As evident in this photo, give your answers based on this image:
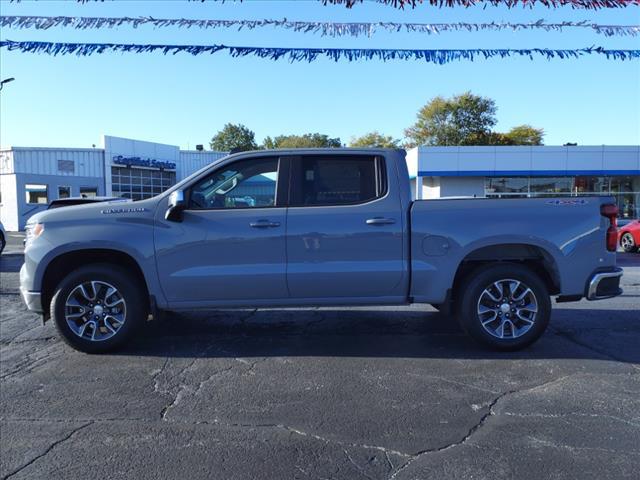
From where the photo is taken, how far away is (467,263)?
5.65 metres

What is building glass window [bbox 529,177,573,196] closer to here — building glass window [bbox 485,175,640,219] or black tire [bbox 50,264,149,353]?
building glass window [bbox 485,175,640,219]

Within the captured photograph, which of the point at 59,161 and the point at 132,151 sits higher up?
the point at 132,151

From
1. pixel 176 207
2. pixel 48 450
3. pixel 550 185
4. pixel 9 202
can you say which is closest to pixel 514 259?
pixel 176 207

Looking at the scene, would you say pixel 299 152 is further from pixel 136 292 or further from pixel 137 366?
pixel 137 366

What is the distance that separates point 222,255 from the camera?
209 inches

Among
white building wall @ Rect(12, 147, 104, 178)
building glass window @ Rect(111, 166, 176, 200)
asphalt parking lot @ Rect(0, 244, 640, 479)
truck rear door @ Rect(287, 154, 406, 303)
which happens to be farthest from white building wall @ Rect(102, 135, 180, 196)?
truck rear door @ Rect(287, 154, 406, 303)

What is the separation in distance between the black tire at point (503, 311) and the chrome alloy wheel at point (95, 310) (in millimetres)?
3478

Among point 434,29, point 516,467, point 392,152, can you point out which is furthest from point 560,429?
point 434,29

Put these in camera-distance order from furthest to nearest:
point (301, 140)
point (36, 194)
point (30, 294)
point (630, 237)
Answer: point (301, 140) → point (36, 194) → point (630, 237) → point (30, 294)

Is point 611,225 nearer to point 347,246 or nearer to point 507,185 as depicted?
point 347,246

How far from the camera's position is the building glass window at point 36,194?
32906 mm

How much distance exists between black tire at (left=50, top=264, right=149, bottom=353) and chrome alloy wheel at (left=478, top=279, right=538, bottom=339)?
136 inches

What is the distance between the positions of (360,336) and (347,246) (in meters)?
1.30

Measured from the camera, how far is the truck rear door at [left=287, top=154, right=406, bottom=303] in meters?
5.30
